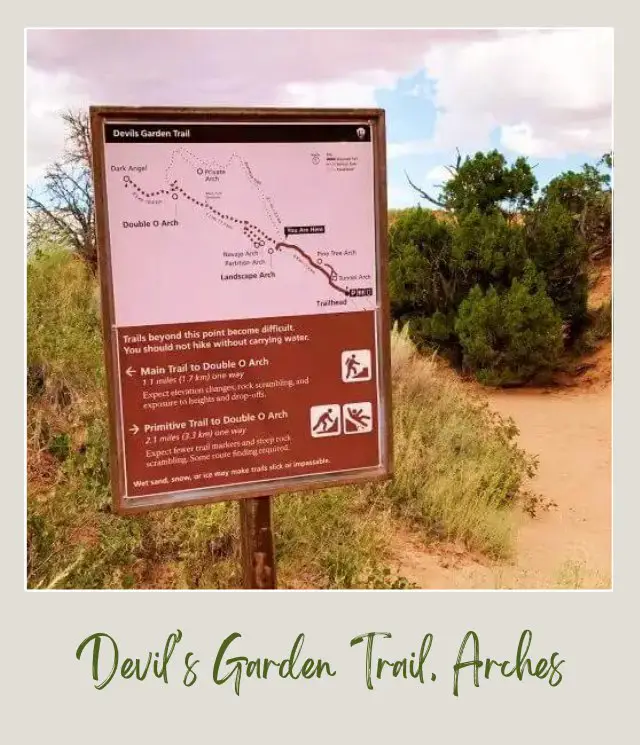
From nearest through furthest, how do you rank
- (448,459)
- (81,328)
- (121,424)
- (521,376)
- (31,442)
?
(121,424)
(31,442)
(448,459)
(81,328)
(521,376)

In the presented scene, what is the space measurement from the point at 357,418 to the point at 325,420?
0.14 metres

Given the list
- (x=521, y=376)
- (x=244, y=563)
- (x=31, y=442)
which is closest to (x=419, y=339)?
(x=521, y=376)

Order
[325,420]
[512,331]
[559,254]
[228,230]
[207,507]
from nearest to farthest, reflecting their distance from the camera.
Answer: [228,230], [325,420], [207,507], [512,331], [559,254]

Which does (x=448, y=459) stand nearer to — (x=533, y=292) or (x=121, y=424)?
(x=121, y=424)

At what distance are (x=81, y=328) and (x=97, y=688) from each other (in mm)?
4016

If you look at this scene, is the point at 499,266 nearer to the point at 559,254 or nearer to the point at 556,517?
the point at 559,254

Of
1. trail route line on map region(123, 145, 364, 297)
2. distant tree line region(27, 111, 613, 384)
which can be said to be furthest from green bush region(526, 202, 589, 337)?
trail route line on map region(123, 145, 364, 297)

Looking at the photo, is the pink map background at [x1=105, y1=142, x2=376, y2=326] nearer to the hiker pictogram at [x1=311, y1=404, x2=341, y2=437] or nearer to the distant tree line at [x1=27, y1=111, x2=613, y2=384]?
the hiker pictogram at [x1=311, y1=404, x2=341, y2=437]

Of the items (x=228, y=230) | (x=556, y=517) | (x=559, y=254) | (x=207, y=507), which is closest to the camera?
(x=228, y=230)

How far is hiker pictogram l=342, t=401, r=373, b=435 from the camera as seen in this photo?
3350 millimetres

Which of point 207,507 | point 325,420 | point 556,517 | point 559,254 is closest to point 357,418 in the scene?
point 325,420

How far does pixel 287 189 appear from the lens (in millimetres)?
3145

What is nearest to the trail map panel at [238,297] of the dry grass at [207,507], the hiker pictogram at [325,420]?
the hiker pictogram at [325,420]

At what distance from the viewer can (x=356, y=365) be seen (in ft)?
10.9
